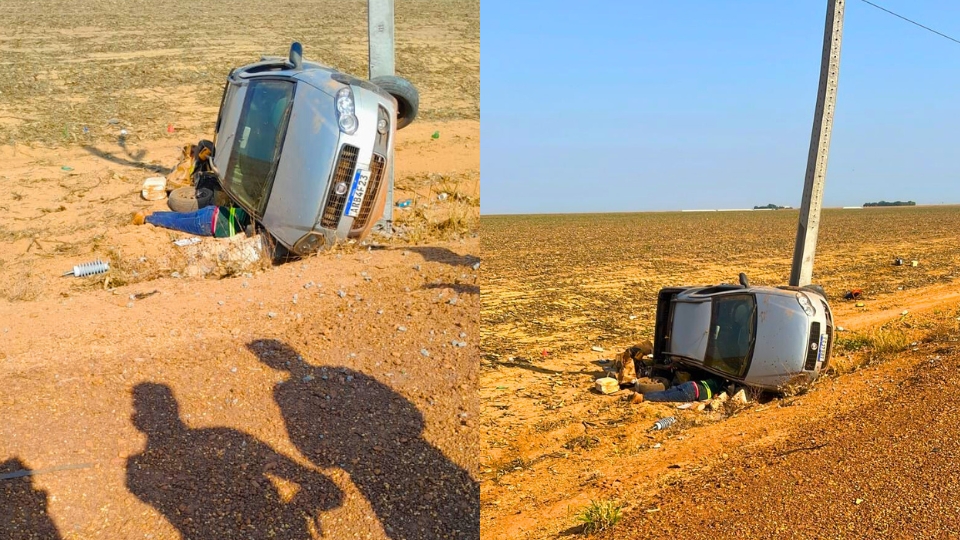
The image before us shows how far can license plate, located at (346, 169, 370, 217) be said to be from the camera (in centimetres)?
1002

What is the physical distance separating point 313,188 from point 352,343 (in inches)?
133

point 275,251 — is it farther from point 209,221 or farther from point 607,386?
point 607,386

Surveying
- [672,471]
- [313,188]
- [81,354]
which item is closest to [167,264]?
[313,188]

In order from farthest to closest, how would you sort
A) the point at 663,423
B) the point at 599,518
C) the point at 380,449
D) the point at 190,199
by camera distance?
1. the point at 190,199
2. the point at 663,423
3. the point at 380,449
4. the point at 599,518

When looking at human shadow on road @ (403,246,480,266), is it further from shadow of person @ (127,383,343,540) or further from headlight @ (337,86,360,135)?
shadow of person @ (127,383,343,540)

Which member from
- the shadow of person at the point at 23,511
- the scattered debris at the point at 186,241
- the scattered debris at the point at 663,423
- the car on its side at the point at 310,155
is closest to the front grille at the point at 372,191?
the car on its side at the point at 310,155

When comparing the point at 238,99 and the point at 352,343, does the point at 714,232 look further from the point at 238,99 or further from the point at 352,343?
the point at 352,343

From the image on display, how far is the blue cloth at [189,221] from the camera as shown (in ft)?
37.2

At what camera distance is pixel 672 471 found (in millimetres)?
6398

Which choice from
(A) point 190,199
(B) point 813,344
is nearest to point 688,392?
(B) point 813,344

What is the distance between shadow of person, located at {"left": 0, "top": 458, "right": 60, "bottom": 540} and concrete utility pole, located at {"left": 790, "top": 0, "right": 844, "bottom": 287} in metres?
7.98

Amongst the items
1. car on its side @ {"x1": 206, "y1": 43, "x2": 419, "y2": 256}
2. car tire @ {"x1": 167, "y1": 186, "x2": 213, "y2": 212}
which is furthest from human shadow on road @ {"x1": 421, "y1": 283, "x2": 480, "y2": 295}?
car tire @ {"x1": 167, "y1": 186, "x2": 213, "y2": 212}

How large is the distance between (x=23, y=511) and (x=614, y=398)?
557 centimetres

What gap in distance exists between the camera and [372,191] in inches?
405
